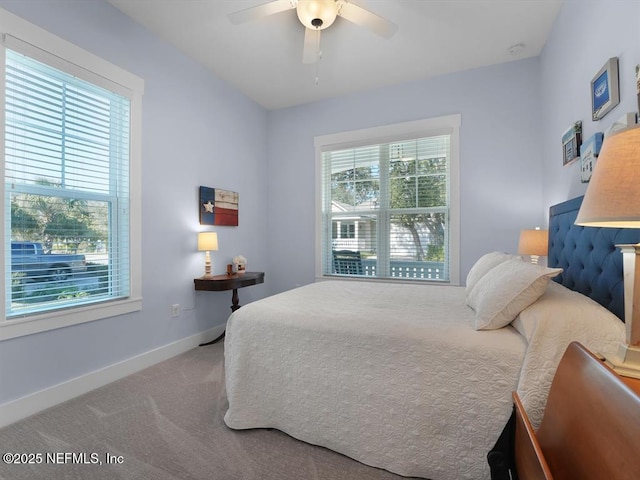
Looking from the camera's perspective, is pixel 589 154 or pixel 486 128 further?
pixel 486 128

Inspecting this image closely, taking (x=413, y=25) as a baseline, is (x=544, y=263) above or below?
below

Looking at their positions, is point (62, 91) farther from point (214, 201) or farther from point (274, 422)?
point (274, 422)

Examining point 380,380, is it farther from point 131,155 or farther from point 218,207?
point 218,207

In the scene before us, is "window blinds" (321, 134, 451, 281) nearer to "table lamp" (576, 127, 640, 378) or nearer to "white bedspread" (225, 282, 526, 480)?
"white bedspread" (225, 282, 526, 480)

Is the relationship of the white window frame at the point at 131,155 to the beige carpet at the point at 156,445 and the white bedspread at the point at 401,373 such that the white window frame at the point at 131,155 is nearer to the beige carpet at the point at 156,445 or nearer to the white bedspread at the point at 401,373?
the beige carpet at the point at 156,445

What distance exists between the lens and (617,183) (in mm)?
852

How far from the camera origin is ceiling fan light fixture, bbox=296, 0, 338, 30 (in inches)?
85.5

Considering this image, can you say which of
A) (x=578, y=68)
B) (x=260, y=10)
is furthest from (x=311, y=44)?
(x=578, y=68)

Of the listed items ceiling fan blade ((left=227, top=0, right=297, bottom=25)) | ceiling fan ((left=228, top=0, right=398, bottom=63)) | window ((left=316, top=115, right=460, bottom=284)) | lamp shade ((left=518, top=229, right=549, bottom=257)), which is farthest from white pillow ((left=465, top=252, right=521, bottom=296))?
ceiling fan blade ((left=227, top=0, right=297, bottom=25))

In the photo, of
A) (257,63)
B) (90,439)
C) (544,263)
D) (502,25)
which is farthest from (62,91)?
(544,263)

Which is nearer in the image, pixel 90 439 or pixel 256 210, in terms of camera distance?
pixel 90 439

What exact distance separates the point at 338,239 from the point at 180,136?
2.19 metres

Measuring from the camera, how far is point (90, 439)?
1.75 metres

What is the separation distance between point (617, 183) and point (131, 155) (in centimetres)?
303
